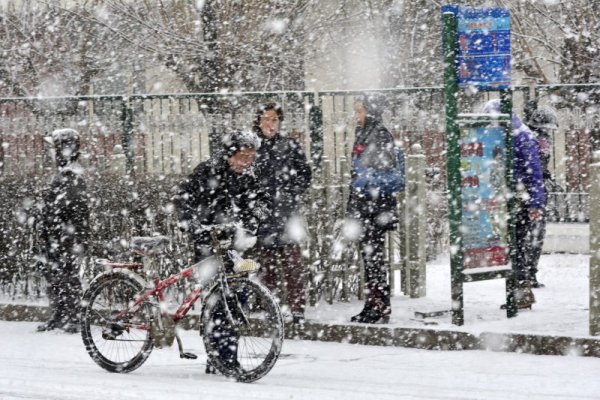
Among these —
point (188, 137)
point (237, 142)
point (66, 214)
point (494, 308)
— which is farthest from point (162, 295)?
point (188, 137)

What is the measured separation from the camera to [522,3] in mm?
21906

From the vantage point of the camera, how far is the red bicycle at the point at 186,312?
8.48m

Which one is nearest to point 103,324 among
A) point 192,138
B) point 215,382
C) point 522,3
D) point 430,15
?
point 215,382

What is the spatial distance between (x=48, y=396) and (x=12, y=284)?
16.9 feet

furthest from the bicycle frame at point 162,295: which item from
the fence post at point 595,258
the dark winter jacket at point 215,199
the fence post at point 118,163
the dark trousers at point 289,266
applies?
the fence post at point 118,163

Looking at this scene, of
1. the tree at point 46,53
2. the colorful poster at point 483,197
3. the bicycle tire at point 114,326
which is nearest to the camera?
the bicycle tire at point 114,326

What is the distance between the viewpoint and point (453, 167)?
10516 millimetres

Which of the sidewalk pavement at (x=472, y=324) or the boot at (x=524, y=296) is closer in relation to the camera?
the sidewalk pavement at (x=472, y=324)

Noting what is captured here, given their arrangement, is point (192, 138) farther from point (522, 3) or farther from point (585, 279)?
point (522, 3)

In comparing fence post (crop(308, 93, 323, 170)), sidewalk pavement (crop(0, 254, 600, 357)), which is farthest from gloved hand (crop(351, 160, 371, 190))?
fence post (crop(308, 93, 323, 170))

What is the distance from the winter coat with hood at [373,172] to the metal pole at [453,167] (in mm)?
450

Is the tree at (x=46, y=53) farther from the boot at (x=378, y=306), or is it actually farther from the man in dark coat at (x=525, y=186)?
the boot at (x=378, y=306)

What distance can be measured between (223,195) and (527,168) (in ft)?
13.0

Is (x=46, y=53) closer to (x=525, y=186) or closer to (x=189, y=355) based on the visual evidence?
(x=525, y=186)
